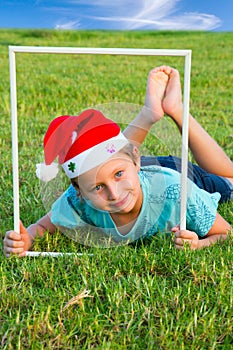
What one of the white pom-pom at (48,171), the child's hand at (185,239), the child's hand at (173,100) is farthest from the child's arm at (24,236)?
the child's hand at (173,100)

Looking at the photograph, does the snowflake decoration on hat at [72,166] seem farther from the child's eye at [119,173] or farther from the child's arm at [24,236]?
the child's arm at [24,236]

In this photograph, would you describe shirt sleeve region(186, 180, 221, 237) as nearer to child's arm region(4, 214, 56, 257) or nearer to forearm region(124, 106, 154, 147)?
forearm region(124, 106, 154, 147)

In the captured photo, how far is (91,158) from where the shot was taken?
1938 millimetres

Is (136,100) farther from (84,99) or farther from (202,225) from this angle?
(202,225)

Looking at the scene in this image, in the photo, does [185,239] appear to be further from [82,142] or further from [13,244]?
[13,244]

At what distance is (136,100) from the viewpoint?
475 cm

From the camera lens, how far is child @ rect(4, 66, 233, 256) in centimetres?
196

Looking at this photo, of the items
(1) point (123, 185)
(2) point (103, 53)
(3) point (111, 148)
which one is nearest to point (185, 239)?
(1) point (123, 185)

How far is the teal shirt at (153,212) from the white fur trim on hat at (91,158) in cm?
17

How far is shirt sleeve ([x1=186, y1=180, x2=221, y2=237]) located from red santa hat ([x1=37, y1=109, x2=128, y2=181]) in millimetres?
315

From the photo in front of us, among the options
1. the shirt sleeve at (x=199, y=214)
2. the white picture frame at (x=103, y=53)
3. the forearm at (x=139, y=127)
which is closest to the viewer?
the white picture frame at (x=103, y=53)

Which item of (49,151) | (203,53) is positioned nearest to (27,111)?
(49,151)

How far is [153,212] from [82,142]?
1.32 ft

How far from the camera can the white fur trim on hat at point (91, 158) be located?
1.94 meters
